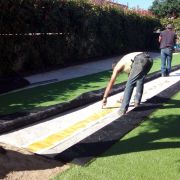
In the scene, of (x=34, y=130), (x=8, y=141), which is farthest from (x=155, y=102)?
(x=8, y=141)

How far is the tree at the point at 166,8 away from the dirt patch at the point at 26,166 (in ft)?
137

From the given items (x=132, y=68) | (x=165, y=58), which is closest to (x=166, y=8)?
(x=165, y=58)

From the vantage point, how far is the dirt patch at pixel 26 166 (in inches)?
192

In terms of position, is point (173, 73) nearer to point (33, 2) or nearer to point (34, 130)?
point (33, 2)

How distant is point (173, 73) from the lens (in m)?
16.3

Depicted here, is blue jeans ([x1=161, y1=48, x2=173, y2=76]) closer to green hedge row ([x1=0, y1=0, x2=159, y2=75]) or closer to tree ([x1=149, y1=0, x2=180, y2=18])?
green hedge row ([x1=0, y1=0, x2=159, y2=75])

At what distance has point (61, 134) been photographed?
7027 millimetres

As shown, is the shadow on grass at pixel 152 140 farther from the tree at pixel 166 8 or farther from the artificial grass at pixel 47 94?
the tree at pixel 166 8

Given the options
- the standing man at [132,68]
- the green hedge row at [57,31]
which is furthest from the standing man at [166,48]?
the standing man at [132,68]

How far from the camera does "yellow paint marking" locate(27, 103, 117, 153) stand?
6233 mm

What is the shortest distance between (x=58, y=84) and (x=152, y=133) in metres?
5.22

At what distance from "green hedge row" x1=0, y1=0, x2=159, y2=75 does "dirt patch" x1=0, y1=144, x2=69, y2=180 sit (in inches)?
264

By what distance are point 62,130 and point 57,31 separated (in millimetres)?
8293

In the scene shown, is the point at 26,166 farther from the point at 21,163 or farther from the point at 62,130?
the point at 62,130
